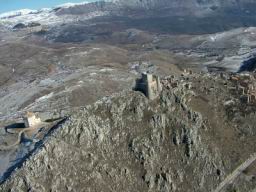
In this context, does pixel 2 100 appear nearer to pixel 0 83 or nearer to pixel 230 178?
pixel 0 83

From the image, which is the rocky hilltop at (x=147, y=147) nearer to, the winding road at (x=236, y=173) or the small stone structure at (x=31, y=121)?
the winding road at (x=236, y=173)

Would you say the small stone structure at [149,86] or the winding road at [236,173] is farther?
the small stone structure at [149,86]

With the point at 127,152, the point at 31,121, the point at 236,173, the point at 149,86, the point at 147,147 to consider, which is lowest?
the point at 236,173

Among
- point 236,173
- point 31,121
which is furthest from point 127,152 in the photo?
point 236,173

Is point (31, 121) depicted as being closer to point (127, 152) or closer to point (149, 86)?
point (127, 152)

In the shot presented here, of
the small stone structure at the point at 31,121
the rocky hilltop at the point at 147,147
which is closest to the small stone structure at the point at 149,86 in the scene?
the rocky hilltop at the point at 147,147

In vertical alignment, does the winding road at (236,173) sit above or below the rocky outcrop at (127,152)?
below

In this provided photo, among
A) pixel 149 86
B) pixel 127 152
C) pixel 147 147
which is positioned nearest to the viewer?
pixel 127 152

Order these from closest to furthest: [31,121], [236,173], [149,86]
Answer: [236,173], [31,121], [149,86]

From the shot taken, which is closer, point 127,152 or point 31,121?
point 127,152

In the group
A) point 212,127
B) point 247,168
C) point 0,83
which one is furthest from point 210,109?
point 0,83
